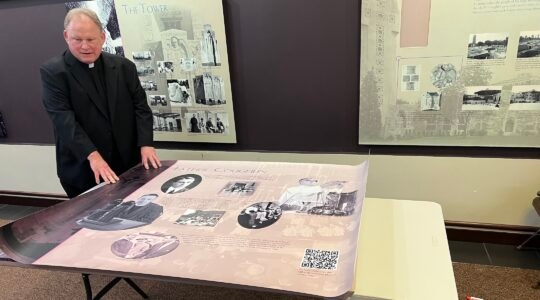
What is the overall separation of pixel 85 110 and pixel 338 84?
139cm

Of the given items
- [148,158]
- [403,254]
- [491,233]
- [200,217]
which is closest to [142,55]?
[148,158]

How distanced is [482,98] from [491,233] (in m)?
0.86

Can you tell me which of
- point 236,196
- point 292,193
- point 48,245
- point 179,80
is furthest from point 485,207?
point 48,245

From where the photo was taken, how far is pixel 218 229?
1.22 m

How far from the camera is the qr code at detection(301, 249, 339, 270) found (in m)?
1.00

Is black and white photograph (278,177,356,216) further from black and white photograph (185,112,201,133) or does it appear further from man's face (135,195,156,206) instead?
black and white photograph (185,112,201,133)

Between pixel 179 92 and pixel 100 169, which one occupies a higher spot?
pixel 179 92

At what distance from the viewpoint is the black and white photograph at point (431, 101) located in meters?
2.08

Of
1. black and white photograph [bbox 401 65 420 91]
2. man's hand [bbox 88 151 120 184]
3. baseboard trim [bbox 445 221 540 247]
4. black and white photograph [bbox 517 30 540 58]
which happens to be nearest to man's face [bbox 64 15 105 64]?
man's hand [bbox 88 151 120 184]

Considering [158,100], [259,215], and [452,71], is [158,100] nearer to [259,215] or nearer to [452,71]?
[259,215]

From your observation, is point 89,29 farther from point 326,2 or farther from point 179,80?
point 326,2

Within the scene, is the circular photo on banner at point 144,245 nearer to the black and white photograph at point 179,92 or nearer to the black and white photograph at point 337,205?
the black and white photograph at point 337,205

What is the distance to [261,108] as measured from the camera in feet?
7.79

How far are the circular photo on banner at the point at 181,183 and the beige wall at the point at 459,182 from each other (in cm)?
85
